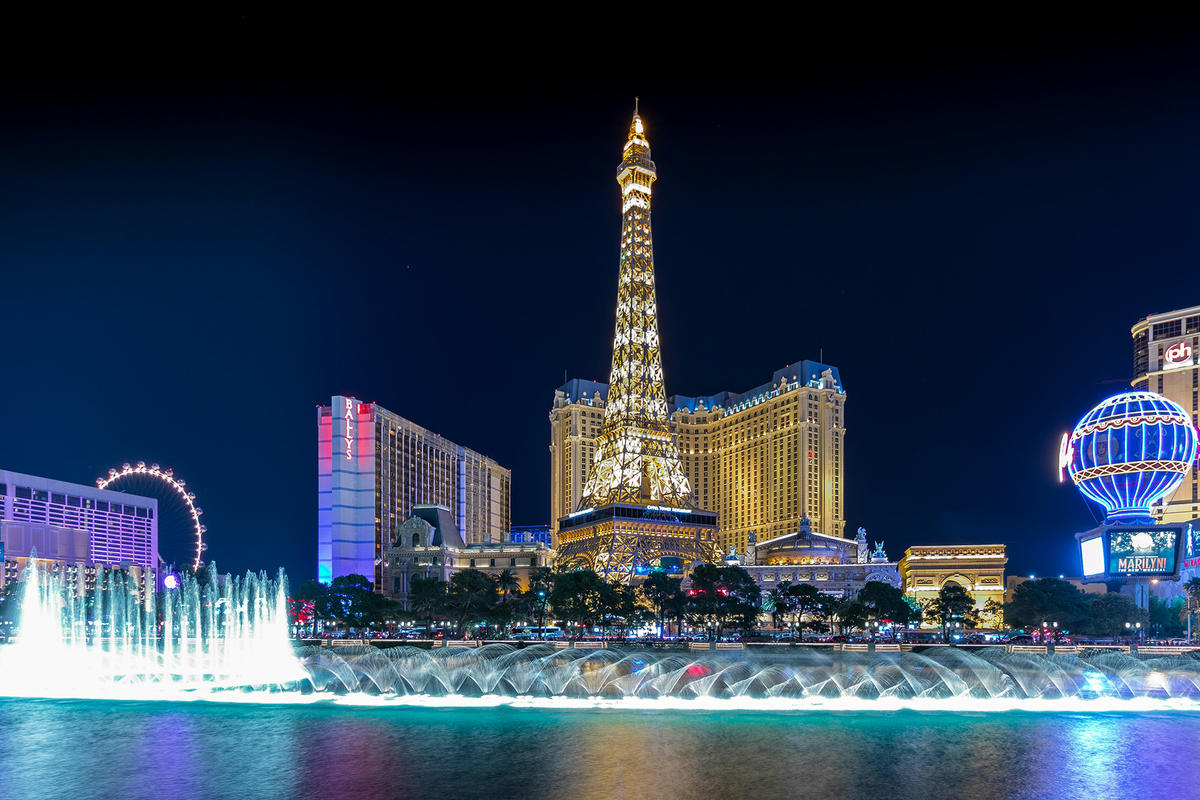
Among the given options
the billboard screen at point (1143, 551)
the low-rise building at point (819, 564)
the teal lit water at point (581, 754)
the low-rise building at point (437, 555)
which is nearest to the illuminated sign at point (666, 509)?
the low-rise building at point (819, 564)

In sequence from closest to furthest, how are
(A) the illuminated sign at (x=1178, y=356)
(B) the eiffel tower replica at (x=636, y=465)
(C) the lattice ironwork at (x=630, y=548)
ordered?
(C) the lattice ironwork at (x=630, y=548) < (B) the eiffel tower replica at (x=636, y=465) < (A) the illuminated sign at (x=1178, y=356)

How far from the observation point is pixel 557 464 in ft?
616

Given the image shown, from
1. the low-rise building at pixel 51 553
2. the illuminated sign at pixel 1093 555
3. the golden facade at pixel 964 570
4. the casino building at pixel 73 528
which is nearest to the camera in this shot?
the illuminated sign at pixel 1093 555

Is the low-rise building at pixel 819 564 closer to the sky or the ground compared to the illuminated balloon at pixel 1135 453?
closer to the ground

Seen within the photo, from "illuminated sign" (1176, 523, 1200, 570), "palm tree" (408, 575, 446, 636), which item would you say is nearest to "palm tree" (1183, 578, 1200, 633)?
"illuminated sign" (1176, 523, 1200, 570)

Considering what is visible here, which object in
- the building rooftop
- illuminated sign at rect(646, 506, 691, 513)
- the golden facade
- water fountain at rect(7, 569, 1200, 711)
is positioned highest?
the building rooftop

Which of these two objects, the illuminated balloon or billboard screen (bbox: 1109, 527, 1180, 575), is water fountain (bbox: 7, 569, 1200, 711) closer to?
billboard screen (bbox: 1109, 527, 1180, 575)

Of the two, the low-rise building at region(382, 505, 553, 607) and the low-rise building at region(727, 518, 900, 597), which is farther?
the low-rise building at region(382, 505, 553, 607)

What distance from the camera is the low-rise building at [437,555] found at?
424ft

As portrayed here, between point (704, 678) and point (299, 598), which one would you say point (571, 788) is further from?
point (299, 598)

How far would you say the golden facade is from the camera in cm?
15412

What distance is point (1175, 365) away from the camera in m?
146

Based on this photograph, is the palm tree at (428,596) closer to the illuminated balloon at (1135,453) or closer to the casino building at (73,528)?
the illuminated balloon at (1135,453)

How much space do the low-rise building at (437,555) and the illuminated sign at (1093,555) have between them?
216 feet
